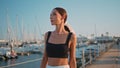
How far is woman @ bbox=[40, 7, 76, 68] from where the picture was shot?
111 inches

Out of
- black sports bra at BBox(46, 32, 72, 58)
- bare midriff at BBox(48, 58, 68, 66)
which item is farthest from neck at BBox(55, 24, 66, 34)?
bare midriff at BBox(48, 58, 68, 66)

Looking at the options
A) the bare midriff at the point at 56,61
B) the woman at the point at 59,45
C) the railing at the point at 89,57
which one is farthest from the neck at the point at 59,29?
the railing at the point at 89,57

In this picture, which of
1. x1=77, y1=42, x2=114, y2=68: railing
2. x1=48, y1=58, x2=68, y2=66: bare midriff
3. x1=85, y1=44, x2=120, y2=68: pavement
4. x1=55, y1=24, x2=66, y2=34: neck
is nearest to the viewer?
x1=48, y1=58, x2=68, y2=66: bare midriff

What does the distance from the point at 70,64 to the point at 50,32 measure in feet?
1.41

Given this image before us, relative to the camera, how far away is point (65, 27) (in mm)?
3049

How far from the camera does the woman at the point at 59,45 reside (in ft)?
9.22

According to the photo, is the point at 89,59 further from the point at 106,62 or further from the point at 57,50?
the point at 57,50

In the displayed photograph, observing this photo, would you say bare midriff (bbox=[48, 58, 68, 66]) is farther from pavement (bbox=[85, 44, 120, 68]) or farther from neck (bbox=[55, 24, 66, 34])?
pavement (bbox=[85, 44, 120, 68])

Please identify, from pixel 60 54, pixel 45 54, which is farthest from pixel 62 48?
pixel 45 54

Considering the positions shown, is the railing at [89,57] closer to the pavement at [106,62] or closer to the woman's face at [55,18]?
the pavement at [106,62]

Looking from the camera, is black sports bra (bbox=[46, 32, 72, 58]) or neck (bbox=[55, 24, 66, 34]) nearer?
black sports bra (bbox=[46, 32, 72, 58])

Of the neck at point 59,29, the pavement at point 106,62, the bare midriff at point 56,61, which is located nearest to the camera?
Result: the bare midriff at point 56,61

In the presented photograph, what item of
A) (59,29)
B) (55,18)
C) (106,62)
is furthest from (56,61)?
(106,62)

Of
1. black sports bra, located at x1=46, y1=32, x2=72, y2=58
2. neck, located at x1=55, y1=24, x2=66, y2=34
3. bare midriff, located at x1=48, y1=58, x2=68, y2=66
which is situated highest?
neck, located at x1=55, y1=24, x2=66, y2=34
